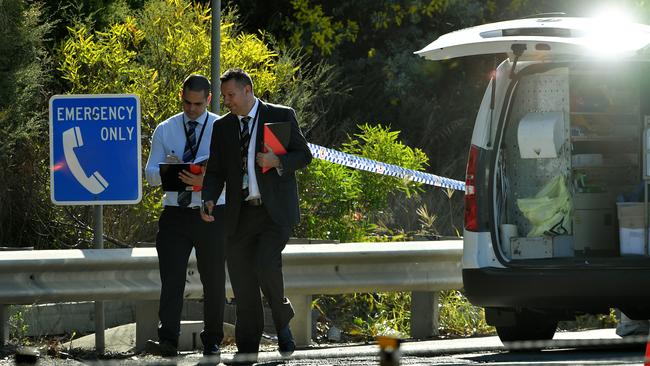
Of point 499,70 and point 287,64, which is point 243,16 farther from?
point 499,70

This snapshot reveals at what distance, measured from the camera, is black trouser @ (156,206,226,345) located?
9.54 metres

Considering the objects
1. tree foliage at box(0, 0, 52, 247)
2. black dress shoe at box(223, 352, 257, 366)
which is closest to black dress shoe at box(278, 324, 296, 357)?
black dress shoe at box(223, 352, 257, 366)

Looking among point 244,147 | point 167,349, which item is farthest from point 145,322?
point 244,147

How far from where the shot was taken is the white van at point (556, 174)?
9016 millimetres

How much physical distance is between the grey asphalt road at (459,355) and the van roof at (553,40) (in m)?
1.70

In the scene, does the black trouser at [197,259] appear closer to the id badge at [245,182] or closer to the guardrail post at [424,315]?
the id badge at [245,182]

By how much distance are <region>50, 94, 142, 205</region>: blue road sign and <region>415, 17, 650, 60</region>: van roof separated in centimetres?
222

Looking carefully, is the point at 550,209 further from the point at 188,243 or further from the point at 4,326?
the point at 4,326

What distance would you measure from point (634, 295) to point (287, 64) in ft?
29.3

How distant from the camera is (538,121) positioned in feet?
31.4

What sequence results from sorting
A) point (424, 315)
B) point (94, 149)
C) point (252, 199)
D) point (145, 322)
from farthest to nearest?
point (424, 315), point (94, 149), point (145, 322), point (252, 199)

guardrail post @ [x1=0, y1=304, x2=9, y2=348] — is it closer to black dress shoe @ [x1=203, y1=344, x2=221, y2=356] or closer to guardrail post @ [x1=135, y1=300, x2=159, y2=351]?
guardrail post @ [x1=135, y1=300, x2=159, y2=351]

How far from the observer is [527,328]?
32.4ft

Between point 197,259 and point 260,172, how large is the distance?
78cm
